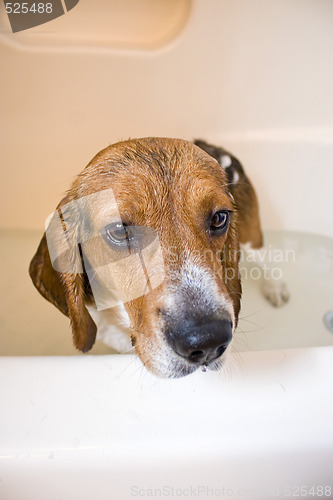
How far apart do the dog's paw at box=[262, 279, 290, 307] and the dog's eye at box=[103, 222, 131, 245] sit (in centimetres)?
140

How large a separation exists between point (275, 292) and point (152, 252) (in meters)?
1.39

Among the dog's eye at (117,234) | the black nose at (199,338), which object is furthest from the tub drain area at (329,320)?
the dog's eye at (117,234)

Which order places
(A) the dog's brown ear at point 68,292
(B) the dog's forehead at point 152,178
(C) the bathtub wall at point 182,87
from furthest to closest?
(C) the bathtub wall at point 182,87, (A) the dog's brown ear at point 68,292, (B) the dog's forehead at point 152,178

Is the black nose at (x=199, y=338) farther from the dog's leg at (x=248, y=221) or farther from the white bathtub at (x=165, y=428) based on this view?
the dog's leg at (x=248, y=221)

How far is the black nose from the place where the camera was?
1104mm

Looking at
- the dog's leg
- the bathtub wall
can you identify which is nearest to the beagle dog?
the dog's leg

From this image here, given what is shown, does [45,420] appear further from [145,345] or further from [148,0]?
[148,0]

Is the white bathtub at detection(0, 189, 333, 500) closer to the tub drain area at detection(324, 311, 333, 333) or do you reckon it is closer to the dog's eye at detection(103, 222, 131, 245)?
the dog's eye at detection(103, 222, 131, 245)

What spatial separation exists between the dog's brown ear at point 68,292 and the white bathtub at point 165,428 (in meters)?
0.30

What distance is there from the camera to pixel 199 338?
110 cm

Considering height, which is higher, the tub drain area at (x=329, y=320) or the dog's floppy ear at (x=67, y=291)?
the dog's floppy ear at (x=67, y=291)

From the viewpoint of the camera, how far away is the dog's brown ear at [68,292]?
147 cm

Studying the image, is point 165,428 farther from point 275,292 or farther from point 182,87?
point 182,87

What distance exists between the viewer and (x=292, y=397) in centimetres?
114
